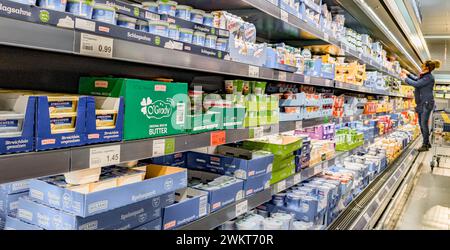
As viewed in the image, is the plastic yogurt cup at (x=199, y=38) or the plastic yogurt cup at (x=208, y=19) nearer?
the plastic yogurt cup at (x=199, y=38)

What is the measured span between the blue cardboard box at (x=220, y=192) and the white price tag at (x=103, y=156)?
0.54m

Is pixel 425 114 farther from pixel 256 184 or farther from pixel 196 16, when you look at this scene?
pixel 196 16

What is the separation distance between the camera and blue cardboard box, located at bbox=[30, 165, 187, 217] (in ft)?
3.14

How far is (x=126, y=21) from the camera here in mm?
1072

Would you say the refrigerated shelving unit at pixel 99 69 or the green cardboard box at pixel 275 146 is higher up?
the refrigerated shelving unit at pixel 99 69

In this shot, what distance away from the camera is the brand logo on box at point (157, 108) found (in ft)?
3.72

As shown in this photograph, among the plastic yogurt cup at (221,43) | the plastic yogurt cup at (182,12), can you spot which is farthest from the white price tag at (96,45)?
the plastic yogurt cup at (221,43)

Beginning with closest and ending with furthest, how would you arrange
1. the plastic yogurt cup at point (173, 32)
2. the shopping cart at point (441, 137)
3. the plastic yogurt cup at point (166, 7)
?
the plastic yogurt cup at point (173, 32) → the plastic yogurt cup at point (166, 7) → the shopping cart at point (441, 137)

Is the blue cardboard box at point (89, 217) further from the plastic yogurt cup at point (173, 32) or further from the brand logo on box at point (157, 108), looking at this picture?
the plastic yogurt cup at point (173, 32)

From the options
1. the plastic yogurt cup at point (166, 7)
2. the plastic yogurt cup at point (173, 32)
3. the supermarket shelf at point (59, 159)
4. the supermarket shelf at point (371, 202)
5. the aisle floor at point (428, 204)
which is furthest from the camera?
the aisle floor at point (428, 204)

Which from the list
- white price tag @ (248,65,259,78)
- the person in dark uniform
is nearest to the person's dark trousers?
the person in dark uniform

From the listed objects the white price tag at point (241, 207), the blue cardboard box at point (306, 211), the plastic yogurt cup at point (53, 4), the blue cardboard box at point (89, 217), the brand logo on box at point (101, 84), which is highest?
the plastic yogurt cup at point (53, 4)

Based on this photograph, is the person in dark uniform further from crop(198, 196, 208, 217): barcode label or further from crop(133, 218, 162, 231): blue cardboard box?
crop(133, 218, 162, 231): blue cardboard box

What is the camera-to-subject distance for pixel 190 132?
1.33 m
